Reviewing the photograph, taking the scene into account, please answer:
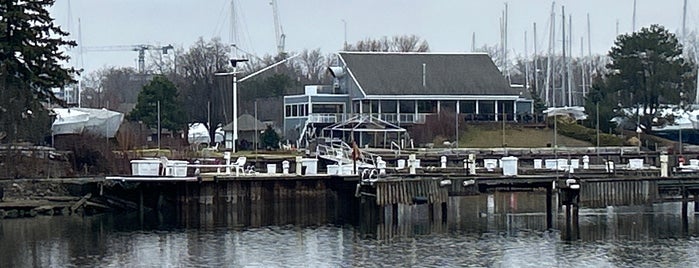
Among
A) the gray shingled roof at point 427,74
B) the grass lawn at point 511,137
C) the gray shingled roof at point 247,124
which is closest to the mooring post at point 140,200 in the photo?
the grass lawn at point 511,137

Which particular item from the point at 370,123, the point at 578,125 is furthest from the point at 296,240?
the point at 578,125

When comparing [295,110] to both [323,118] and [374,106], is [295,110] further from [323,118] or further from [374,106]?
[374,106]

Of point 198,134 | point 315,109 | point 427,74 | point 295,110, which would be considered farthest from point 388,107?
point 198,134

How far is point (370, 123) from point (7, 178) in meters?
40.2

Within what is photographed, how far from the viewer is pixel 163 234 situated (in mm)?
49688

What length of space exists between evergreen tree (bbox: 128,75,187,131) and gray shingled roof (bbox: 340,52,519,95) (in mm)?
15565

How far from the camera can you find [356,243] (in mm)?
46250

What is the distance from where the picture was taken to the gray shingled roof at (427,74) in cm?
10375

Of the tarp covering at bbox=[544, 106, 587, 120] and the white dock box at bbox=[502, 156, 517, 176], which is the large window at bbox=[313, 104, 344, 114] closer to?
the tarp covering at bbox=[544, 106, 587, 120]

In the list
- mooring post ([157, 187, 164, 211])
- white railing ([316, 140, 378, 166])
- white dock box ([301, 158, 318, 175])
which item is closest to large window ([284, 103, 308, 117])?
white railing ([316, 140, 378, 166])

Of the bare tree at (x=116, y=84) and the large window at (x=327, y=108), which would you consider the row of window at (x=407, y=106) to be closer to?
the large window at (x=327, y=108)

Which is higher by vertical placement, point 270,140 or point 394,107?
point 394,107

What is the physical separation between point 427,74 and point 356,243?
61193 millimetres

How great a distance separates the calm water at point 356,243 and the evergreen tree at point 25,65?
913cm
